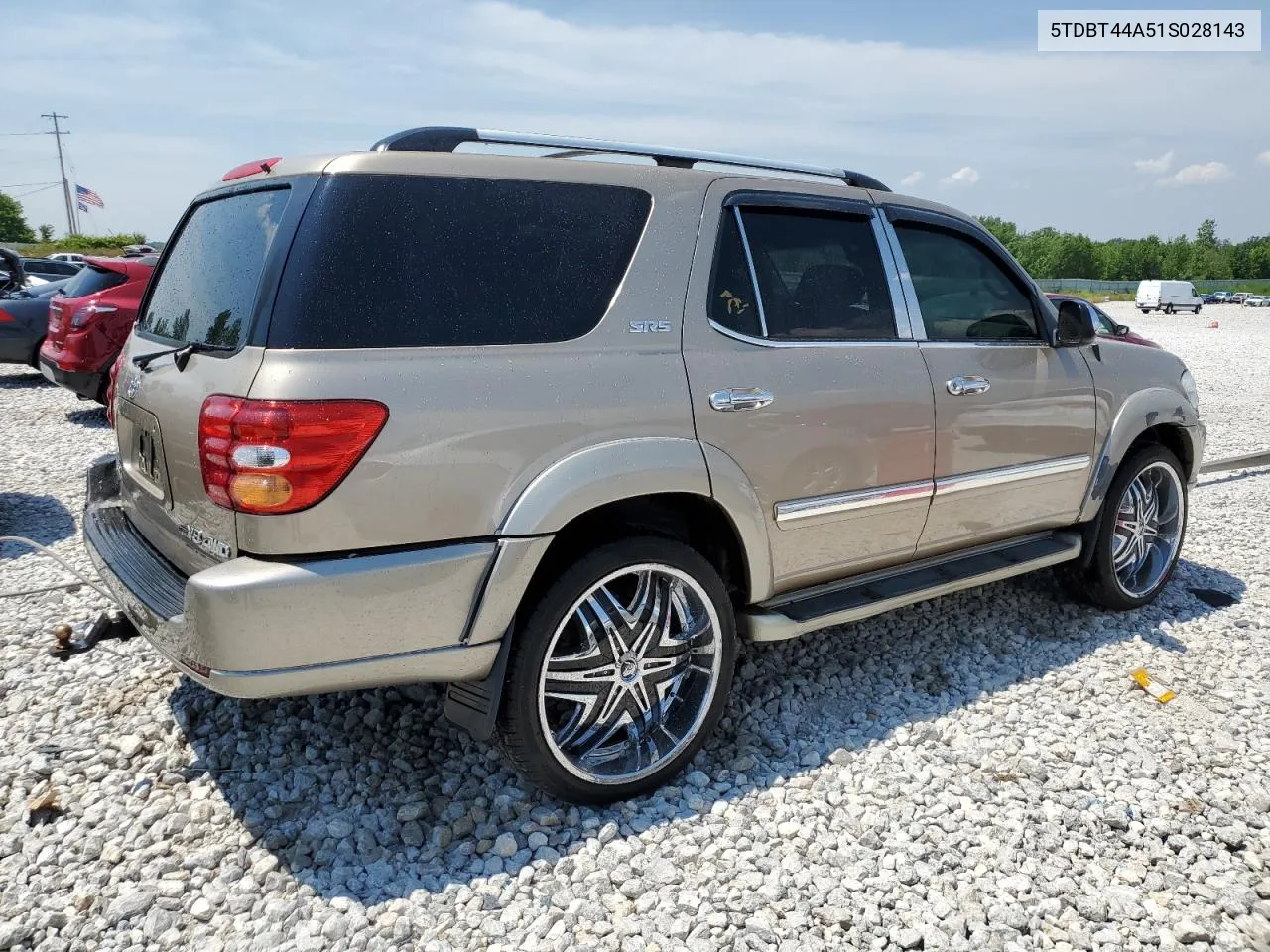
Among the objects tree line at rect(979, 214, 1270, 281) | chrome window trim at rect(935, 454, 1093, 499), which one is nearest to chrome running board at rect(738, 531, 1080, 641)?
chrome window trim at rect(935, 454, 1093, 499)

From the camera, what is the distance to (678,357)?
3.00 metres

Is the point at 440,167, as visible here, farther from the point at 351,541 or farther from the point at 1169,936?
the point at 1169,936

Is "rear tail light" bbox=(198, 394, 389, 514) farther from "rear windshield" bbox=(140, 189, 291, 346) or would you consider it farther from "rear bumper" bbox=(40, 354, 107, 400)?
"rear bumper" bbox=(40, 354, 107, 400)

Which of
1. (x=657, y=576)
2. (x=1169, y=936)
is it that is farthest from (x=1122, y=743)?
(x=657, y=576)

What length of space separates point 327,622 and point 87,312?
317 inches

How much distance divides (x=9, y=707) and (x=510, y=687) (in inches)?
85.0

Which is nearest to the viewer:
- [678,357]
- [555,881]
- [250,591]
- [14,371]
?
[250,591]

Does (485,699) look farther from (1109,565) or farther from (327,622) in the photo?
(1109,565)

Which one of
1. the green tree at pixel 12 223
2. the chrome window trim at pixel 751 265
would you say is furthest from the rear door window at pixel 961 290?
the green tree at pixel 12 223

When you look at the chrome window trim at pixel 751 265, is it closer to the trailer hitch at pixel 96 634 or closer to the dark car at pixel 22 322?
the trailer hitch at pixel 96 634

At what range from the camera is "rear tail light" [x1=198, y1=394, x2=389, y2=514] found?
237 cm

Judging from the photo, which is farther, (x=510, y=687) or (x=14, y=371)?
(x=14, y=371)

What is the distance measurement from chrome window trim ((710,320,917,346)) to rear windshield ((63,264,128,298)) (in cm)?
833

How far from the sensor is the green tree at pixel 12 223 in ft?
277
